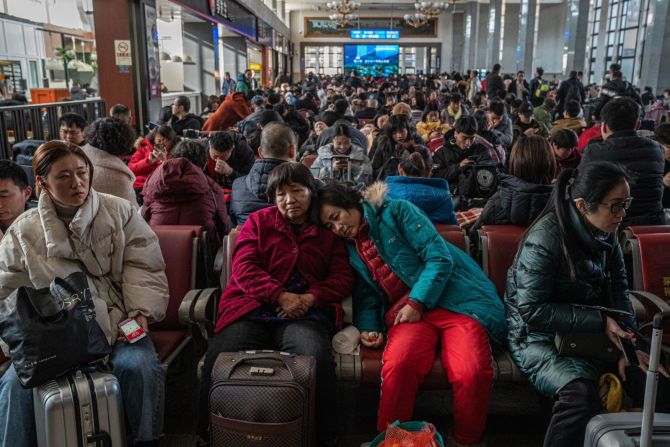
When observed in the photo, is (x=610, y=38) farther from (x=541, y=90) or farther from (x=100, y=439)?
(x=100, y=439)

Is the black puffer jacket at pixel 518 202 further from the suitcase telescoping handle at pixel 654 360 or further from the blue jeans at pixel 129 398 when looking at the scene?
the blue jeans at pixel 129 398

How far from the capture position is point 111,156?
3859 millimetres

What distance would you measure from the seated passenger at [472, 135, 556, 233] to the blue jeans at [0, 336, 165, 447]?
1.96 meters

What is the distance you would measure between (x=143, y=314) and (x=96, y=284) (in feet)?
0.82

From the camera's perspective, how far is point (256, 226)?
2.82m

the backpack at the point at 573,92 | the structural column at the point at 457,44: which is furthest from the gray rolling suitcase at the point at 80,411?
the structural column at the point at 457,44

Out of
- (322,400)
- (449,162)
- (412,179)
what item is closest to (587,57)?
(449,162)

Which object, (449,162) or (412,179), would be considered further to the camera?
(449,162)

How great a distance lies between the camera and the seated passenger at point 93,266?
238 centimetres

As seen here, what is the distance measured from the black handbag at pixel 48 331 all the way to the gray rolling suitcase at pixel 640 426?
1791 mm

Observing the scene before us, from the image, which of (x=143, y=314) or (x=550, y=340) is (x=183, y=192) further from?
(x=550, y=340)

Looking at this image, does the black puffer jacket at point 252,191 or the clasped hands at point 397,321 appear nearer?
the clasped hands at point 397,321

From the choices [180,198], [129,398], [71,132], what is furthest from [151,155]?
[129,398]

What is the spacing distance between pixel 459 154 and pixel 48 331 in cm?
410
